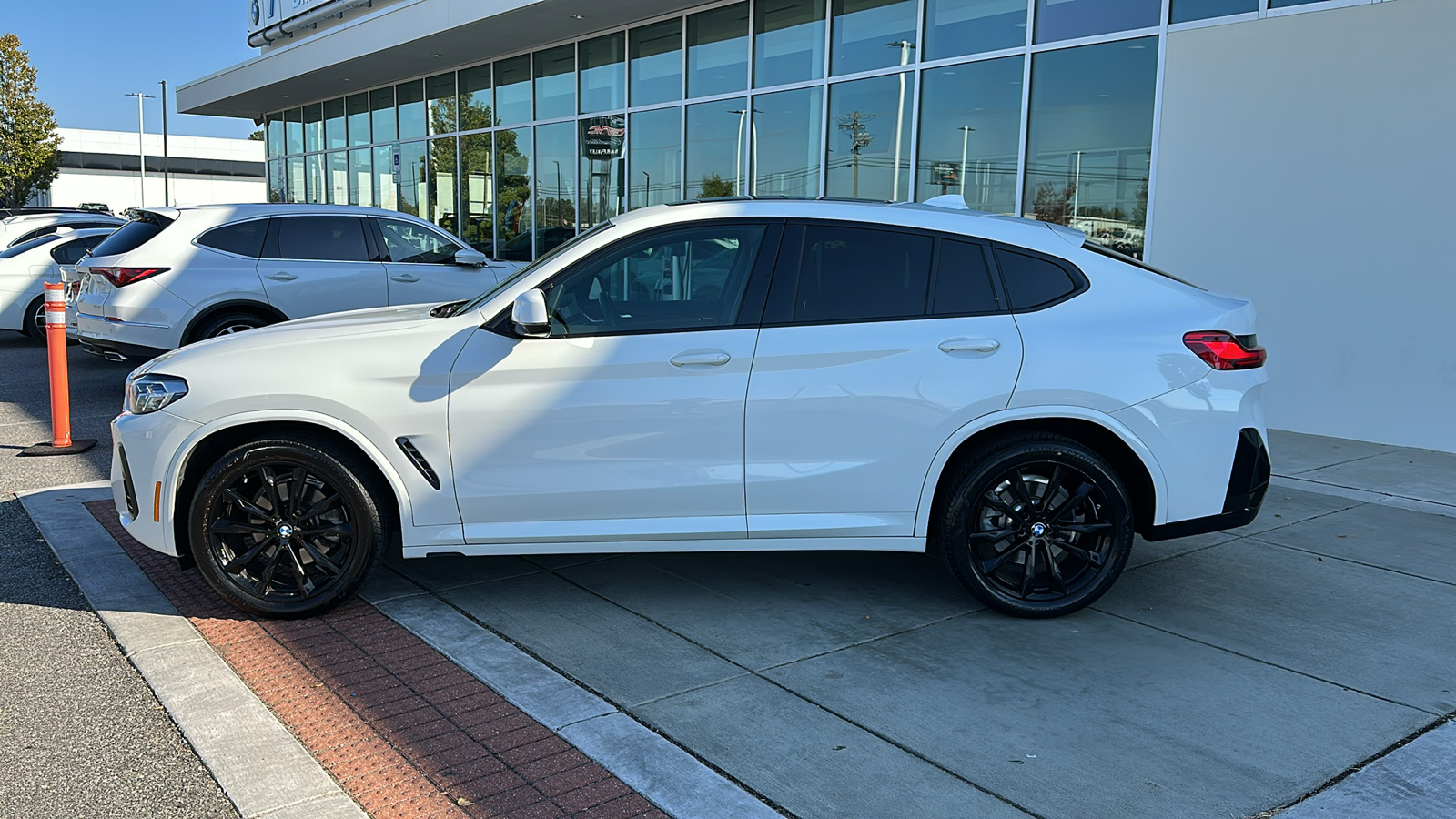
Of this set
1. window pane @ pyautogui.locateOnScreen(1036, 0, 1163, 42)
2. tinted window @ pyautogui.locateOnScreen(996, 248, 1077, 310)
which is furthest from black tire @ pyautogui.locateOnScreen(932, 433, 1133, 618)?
window pane @ pyautogui.locateOnScreen(1036, 0, 1163, 42)

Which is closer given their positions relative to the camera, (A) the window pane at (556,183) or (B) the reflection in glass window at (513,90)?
(A) the window pane at (556,183)

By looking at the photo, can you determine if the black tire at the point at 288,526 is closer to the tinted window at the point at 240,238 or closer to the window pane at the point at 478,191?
the tinted window at the point at 240,238

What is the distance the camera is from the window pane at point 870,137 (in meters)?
12.0

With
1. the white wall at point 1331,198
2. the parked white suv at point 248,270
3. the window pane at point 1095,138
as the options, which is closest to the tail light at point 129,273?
the parked white suv at point 248,270

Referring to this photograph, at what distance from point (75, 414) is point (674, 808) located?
8.77 metres

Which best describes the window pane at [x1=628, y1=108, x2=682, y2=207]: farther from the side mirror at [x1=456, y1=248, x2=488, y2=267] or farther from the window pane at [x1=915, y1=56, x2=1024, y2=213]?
the side mirror at [x1=456, y1=248, x2=488, y2=267]

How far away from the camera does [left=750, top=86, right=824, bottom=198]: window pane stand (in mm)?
13047

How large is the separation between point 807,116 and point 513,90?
723cm

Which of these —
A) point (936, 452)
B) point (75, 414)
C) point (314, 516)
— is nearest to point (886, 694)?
point (936, 452)

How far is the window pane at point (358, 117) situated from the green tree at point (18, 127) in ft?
111

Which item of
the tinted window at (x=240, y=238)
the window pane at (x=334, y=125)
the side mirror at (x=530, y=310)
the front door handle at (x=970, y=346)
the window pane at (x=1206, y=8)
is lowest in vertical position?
the front door handle at (x=970, y=346)

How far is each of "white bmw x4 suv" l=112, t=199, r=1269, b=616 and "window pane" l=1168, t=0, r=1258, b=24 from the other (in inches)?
221

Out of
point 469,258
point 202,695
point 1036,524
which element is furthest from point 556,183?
point 202,695

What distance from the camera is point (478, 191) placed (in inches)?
772
